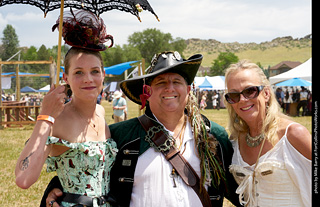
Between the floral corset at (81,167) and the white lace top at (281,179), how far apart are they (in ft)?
3.86

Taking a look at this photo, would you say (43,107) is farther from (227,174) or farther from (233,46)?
(233,46)

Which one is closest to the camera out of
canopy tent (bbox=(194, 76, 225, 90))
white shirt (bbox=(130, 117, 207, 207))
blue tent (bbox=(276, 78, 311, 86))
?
white shirt (bbox=(130, 117, 207, 207))

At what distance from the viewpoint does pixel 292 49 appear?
123812mm

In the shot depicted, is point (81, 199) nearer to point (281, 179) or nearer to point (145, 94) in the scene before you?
point (145, 94)

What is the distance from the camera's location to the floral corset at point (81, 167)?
7.27 ft

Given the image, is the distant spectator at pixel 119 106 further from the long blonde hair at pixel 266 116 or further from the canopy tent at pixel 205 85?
the canopy tent at pixel 205 85

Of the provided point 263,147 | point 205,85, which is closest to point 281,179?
point 263,147

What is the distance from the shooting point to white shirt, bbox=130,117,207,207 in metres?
2.38

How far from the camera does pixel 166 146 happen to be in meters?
2.55

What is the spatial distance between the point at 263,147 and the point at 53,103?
5.46 feet

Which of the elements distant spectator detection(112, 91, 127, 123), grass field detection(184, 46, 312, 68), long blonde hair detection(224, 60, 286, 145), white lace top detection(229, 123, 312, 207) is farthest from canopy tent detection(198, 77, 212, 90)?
grass field detection(184, 46, 312, 68)

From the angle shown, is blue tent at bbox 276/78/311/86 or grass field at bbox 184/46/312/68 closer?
blue tent at bbox 276/78/311/86

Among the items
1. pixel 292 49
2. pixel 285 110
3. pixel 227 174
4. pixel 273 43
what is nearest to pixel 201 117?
pixel 227 174

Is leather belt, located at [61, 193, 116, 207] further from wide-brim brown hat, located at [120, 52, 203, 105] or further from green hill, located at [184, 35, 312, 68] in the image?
green hill, located at [184, 35, 312, 68]
